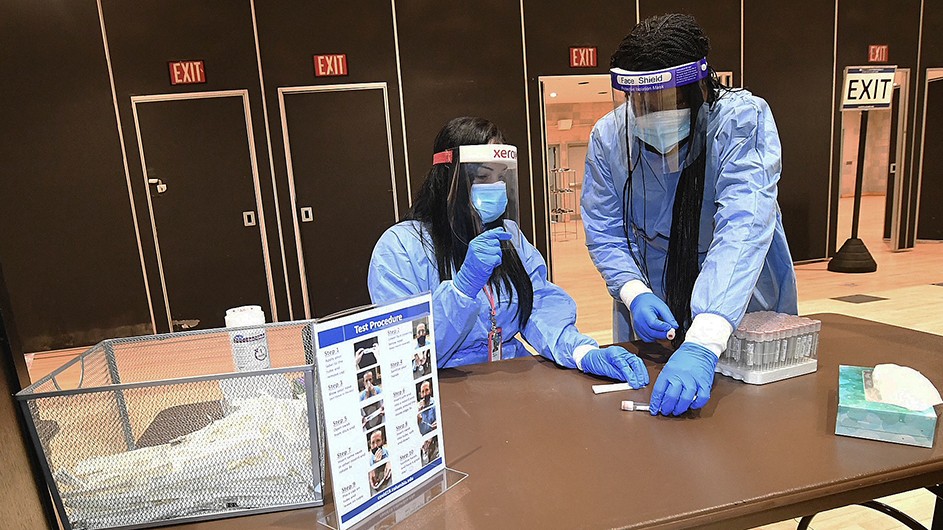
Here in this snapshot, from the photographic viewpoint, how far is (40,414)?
29.8 inches

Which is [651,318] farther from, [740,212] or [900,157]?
[900,157]

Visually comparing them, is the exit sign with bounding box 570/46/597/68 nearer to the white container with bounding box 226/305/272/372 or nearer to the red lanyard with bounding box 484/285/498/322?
the red lanyard with bounding box 484/285/498/322

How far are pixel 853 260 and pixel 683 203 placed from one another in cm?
511

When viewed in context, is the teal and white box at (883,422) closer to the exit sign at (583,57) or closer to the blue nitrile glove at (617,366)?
the blue nitrile glove at (617,366)

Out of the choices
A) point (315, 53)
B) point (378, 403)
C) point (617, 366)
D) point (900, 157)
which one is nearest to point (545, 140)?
point (315, 53)

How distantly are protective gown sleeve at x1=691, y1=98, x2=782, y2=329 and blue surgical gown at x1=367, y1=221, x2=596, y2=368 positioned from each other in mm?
329

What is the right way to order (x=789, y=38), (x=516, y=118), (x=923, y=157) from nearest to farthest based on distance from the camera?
(x=516, y=118) < (x=789, y=38) < (x=923, y=157)

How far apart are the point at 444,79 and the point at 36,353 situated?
4.11 m

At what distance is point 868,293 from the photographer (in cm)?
457

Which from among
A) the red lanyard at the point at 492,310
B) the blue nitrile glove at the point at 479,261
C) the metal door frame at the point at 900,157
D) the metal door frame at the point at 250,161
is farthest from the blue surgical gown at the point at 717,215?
the metal door frame at the point at 900,157

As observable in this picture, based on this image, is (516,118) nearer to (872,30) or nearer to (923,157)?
(872,30)

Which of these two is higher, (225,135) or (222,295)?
(225,135)

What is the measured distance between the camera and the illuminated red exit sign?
14.1 feet

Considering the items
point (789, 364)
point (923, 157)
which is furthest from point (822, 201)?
point (789, 364)
